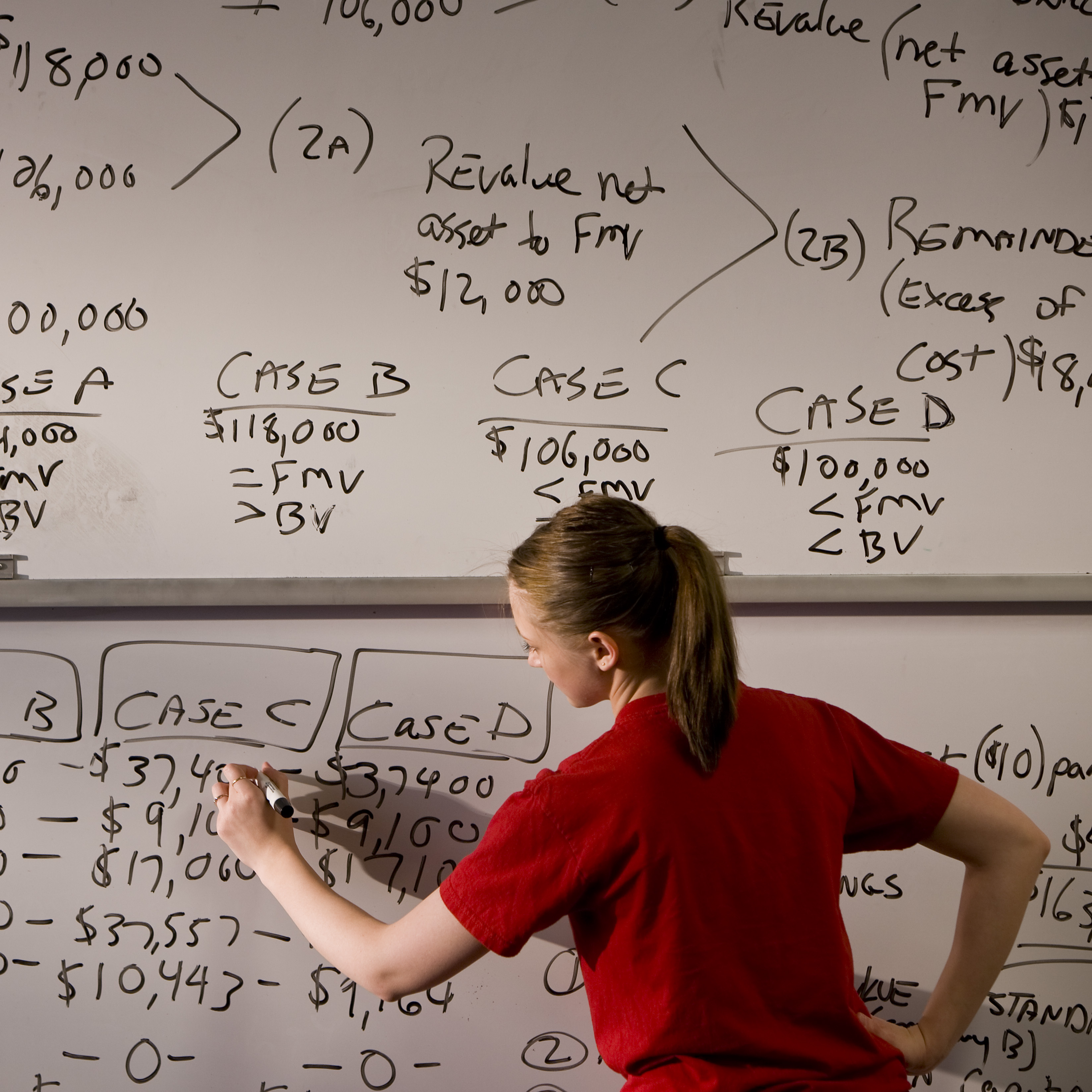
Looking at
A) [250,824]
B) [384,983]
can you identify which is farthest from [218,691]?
[384,983]

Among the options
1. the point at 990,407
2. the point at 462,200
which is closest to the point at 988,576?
the point at 990,407

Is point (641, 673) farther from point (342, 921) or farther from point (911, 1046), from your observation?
point (911, 1046)

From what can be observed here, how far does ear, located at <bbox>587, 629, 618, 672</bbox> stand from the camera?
29.3 inches

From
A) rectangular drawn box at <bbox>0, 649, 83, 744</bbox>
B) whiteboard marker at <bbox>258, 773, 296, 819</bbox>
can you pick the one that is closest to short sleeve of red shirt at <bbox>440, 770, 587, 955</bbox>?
whiteboard marker at <bbox>258, 773, 296, 819</bbox>

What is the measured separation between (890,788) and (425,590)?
1.89 ft

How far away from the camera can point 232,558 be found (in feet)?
3.40

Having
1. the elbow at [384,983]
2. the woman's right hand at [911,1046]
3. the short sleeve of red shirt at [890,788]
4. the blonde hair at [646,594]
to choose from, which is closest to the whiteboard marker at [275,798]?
the elbow at [384,983]

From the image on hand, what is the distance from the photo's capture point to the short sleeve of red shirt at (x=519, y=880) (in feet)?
2.21

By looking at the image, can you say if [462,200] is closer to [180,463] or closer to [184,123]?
[184,123]

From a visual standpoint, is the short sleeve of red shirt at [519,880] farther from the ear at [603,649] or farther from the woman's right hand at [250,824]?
the woman's right hand at [250,824]

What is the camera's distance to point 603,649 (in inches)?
29.7

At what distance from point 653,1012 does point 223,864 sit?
63 cm

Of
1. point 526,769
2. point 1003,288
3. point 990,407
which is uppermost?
point 1003,288

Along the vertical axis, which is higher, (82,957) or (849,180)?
(849,180)
